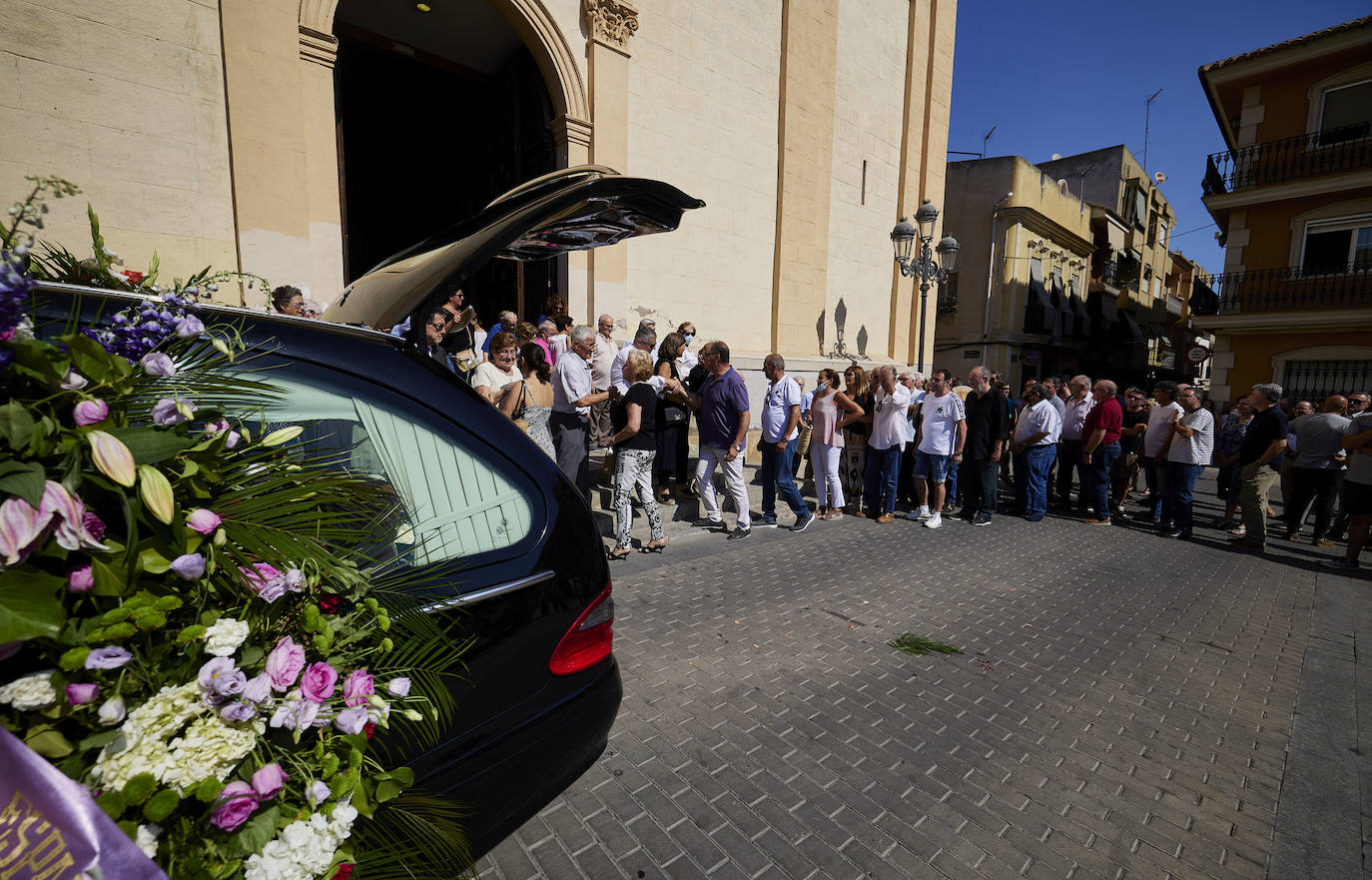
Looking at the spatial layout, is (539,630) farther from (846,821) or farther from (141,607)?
(846,821)

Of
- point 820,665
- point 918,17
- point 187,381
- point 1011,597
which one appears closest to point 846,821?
point 820,665

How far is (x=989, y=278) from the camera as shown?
24.7 m

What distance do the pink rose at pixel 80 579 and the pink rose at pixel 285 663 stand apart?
0.94ft

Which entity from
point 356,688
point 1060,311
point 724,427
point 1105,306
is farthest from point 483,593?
point 1105,306

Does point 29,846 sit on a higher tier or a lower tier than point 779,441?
higher

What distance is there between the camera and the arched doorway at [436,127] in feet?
34.4

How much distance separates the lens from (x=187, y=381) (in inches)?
46.7

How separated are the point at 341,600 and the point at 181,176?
308 inches

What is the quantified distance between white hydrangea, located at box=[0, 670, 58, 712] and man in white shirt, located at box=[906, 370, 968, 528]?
8110 millimetres

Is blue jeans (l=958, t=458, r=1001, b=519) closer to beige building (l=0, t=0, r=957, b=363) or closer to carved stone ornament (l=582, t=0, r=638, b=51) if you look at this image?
beige building (l=0, t=0, r=957, b=363)

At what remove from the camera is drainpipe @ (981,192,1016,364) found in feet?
78.8

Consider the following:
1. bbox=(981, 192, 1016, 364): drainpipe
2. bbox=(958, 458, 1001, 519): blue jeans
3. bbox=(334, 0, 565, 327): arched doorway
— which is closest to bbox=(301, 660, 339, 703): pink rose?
bbox=(958, 458, 1001, 519): blue jeans

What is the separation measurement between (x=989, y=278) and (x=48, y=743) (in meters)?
28.2

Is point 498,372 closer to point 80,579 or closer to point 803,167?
point 80,579
